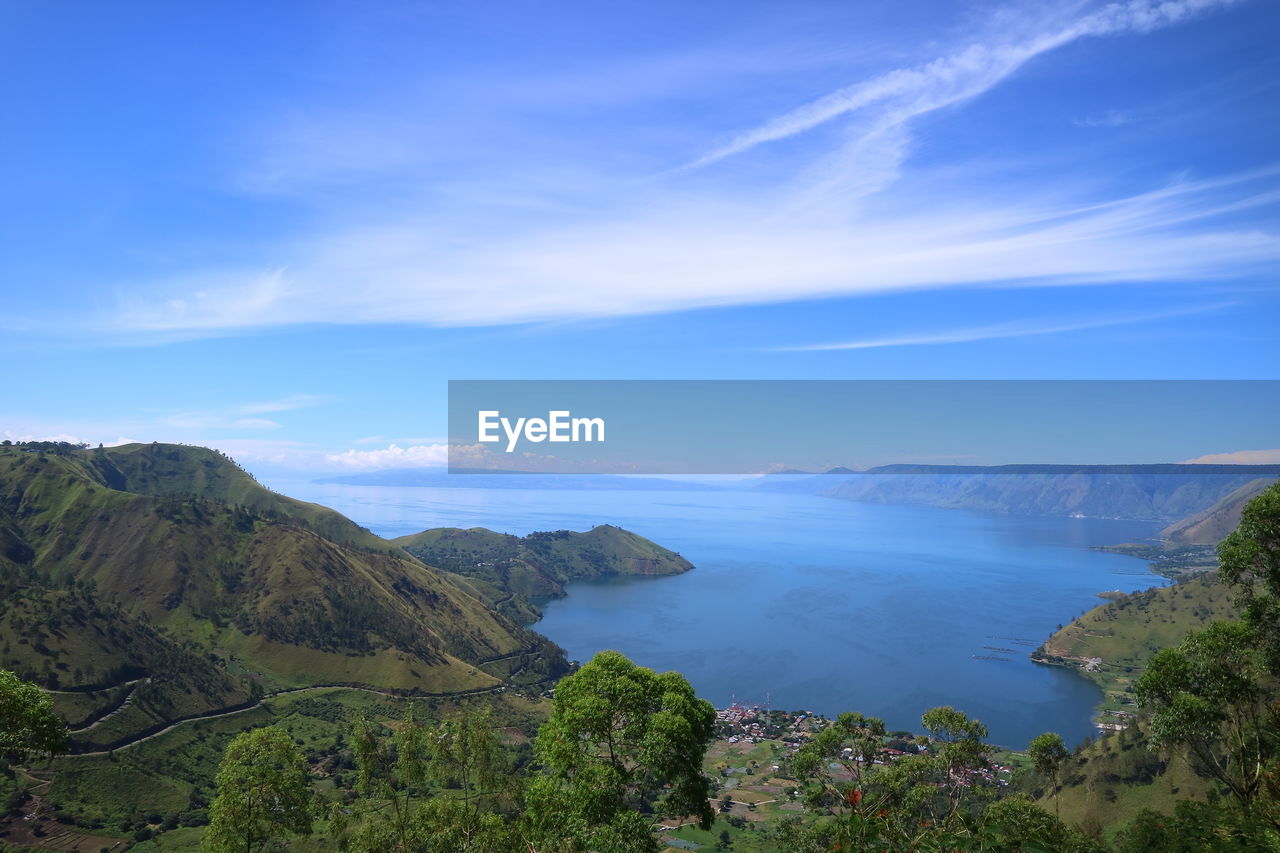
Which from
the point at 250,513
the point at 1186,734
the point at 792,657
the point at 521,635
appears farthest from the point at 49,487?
the point at 1186,734

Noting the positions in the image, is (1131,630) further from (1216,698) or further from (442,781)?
(442,781)

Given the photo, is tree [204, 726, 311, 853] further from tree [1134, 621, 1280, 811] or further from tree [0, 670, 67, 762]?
tree [1134, 621, 1280, 811]

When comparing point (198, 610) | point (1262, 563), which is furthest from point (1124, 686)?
point (198, 610)

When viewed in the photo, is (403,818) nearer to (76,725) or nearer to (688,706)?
(688,706)

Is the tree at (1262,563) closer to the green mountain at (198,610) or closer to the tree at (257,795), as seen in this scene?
the tree at (257,795)

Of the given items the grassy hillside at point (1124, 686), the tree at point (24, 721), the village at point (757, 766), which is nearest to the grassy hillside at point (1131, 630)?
the grassy hillside at point (1124, 686)
